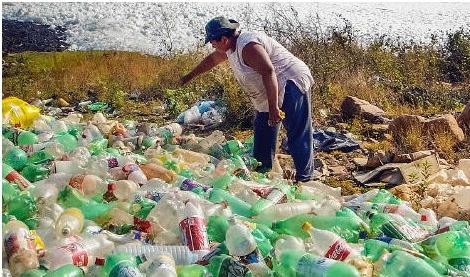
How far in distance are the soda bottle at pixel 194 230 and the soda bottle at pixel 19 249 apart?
0.64 metres

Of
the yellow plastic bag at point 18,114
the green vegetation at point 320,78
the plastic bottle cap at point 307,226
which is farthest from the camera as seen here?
the green vegetation at point 320,78

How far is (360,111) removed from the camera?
739 centimetres

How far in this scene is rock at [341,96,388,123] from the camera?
23.9 feet

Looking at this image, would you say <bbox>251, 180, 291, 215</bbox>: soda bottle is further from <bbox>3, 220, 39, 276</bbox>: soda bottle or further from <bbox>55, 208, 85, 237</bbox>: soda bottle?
<bbox>3, 220, 39, 276</bbox>: soda bottle

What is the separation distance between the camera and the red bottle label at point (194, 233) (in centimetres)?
301

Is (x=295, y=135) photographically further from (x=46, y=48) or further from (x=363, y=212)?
(x=46, y=48)

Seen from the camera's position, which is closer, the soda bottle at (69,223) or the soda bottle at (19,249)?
the soda bottle at (19,249)

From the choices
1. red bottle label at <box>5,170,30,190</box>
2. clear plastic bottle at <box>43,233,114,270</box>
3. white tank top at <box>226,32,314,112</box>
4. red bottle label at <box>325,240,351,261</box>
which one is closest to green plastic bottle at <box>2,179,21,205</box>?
red bottle label at <box>5,170,30,190</box>

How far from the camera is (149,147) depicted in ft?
18.0

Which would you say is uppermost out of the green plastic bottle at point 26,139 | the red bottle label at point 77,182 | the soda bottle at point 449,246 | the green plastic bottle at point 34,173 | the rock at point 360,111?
the soda bottle at point 449,246

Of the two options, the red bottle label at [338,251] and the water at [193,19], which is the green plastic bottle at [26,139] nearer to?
the red bottle label at [338,251]

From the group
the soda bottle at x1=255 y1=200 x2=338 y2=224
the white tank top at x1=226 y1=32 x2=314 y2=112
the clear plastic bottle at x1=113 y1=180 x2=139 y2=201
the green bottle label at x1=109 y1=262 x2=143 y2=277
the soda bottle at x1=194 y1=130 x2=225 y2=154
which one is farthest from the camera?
the soda bottle at x1=194 y1=130 x2=225 y2=154

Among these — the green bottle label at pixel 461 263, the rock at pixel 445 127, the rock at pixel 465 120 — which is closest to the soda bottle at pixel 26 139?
the green bottle label at pixel 461 263

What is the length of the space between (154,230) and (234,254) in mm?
543
